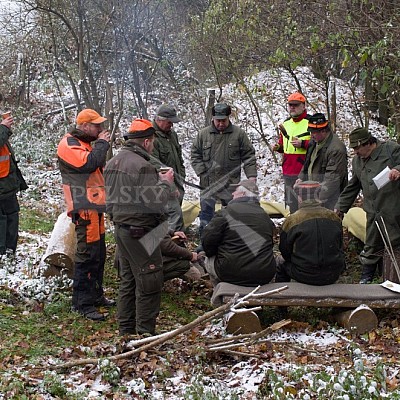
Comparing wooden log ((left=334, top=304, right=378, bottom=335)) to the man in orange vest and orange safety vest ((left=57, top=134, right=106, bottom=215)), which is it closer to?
orange safety vest ((left=57, top=134, right=106, bottom=215))

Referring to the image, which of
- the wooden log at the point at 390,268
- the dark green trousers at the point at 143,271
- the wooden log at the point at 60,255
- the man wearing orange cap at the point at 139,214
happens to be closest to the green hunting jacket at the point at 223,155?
the wooden log at the point at 60,255

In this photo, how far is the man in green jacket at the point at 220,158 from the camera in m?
8.27

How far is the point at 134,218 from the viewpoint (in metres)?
5.32

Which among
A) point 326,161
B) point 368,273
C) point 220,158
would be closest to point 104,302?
point 220,158

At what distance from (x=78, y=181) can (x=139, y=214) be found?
3.80 feet

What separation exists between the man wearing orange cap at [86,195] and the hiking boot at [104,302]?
0.72 ft

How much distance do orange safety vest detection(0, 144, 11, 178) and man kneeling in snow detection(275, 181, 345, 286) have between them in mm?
3730

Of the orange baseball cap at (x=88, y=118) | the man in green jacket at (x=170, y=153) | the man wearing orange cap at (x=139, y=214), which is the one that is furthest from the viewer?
the man in green jacket at (x=170, y=153)

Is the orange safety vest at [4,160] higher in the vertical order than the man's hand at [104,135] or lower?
lower

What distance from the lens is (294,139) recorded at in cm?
811

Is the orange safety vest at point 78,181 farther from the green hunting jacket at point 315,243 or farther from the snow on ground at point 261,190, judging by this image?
the green hunting jacket at point 315,243

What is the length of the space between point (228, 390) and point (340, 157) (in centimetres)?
393

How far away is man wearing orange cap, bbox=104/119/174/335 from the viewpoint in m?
5.30

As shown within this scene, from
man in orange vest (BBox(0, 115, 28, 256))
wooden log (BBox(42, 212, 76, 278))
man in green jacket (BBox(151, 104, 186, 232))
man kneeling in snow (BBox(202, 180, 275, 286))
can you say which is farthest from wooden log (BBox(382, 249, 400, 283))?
man in orange vest (BBox(0, 115, 28, 256))
